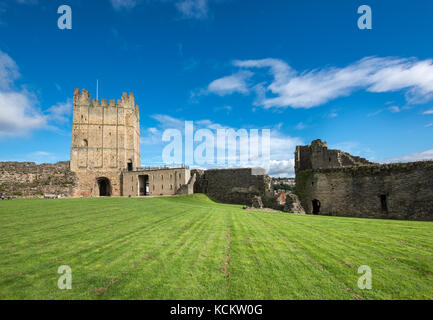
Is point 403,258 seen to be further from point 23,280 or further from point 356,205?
point 356,205

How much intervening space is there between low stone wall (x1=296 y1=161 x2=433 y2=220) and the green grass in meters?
13.1

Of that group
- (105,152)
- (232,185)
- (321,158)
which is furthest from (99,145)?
(321,158)

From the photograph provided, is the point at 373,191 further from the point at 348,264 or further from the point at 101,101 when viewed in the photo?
the point at 101,101

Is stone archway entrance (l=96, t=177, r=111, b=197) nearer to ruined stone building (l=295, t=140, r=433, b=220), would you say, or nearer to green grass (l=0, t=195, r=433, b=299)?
ruined stone building (l=295, t=140, r=433, b=220)

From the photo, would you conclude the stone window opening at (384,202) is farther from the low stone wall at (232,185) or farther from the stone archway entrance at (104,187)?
the stone archway entrance at (104,187)

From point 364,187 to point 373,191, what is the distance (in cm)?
83

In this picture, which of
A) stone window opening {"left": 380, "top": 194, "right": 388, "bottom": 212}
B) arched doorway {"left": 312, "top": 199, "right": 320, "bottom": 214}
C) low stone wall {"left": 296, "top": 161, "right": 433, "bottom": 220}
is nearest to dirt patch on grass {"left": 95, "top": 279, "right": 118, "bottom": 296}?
low stone wall {"left": 296, "top": 161, "right": 433, "bottom": 220}

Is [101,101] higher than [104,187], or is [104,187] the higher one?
[101,101]

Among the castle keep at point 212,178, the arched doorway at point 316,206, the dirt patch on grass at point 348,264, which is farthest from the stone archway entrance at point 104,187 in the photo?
the dirt patch on grass at point 348,264

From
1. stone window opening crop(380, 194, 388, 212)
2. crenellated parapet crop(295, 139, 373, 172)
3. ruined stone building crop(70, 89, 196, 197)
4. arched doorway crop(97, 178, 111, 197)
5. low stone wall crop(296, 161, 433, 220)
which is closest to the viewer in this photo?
low stone wall crop(296, 161, 433, 220)

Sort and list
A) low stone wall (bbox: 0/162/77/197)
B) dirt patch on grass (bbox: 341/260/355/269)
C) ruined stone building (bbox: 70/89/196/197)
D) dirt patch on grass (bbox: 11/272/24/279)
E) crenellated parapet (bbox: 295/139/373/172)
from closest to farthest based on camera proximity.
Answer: dirt patch on grass (bbox: 11/272/24/279) → dirt patch on grass (bbox: 341/260/355/269) → crenellated parapet (bbox: 295/139/373/172) → low stone wall (bbox: 0/162/77/197) → ruined stone building (bbox: 70/89/196/197)

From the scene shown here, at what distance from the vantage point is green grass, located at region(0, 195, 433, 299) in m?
4.41

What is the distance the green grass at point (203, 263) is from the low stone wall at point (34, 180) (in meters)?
24.1

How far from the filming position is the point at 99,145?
42531 millimetres
